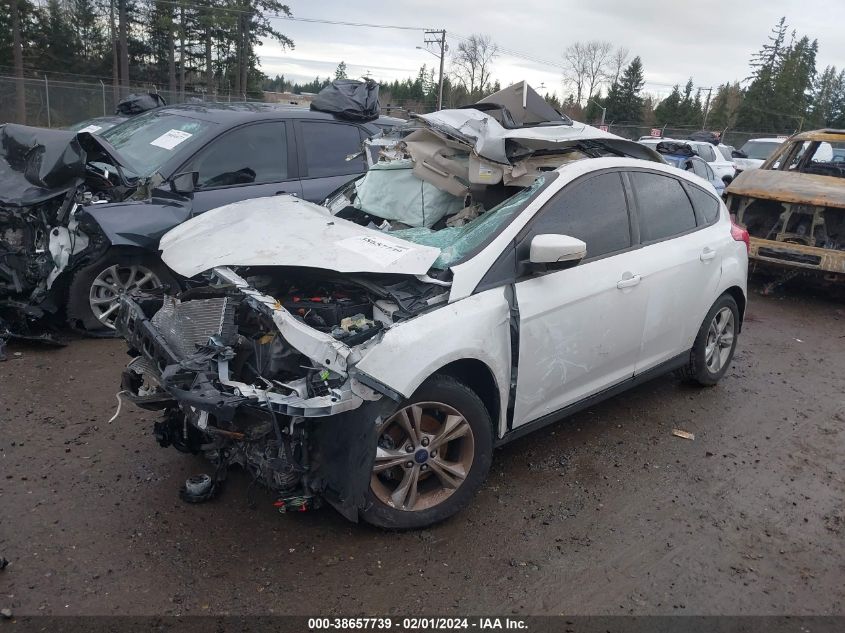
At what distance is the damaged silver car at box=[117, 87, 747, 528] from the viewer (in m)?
2.87

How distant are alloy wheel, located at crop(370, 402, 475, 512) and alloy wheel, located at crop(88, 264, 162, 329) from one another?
307cm

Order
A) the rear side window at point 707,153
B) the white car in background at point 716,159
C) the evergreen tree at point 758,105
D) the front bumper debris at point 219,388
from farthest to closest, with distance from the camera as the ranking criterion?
the evergreen tree at point 758,105, the rear side window at point 707,153, the white car in background at point 716,159, the front bumper debris at point 219,388

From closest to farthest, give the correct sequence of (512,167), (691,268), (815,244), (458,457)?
(458,457), (512,167), (691,268), (815,244)

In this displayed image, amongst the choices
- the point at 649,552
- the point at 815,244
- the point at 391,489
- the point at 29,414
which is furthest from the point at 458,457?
the point at 815,244

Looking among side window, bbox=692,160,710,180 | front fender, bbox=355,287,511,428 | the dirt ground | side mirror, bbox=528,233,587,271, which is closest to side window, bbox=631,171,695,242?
side mirror, bbox=528,233,587,271

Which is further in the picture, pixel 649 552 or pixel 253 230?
pixel 253 230

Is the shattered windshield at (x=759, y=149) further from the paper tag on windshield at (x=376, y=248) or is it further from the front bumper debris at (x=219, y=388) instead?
the front bumper debris at (x=219, y=388)

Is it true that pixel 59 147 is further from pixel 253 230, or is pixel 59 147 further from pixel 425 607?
pixel 425 607

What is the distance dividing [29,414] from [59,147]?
90.3 inches

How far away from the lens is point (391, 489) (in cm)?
322

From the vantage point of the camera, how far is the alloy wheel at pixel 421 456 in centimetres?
306

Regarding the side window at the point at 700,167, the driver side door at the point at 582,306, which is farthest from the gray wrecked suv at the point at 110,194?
the side window at the point at 700,167

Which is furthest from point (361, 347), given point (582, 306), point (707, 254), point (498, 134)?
point (707, 254)

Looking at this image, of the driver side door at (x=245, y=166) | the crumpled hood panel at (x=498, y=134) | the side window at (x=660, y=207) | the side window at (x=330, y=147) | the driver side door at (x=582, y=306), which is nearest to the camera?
the driver side door at (x=582, y=306)
